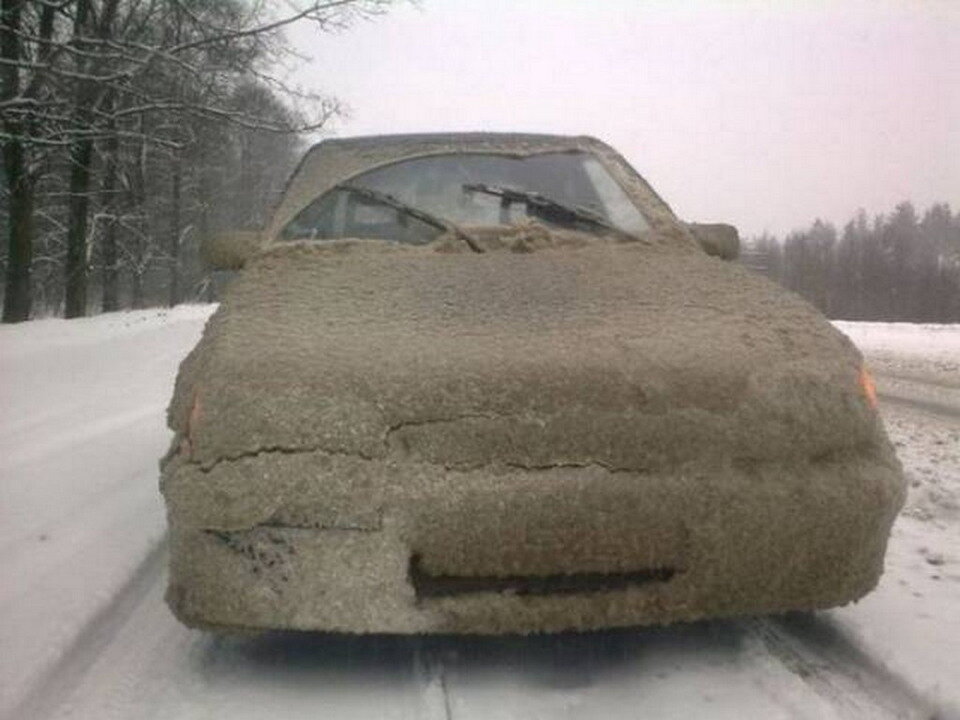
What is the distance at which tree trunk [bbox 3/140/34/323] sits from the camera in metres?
16.5

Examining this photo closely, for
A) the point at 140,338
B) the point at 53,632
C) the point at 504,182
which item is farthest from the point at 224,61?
the point at 53,632

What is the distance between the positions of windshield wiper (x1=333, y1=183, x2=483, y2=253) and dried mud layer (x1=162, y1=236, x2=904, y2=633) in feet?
3.41

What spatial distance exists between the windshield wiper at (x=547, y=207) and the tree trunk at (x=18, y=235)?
15231 millimetres

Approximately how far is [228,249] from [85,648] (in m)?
1.53

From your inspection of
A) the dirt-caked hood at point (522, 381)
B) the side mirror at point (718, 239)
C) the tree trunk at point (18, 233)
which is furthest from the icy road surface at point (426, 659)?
the tree trunk at point (18, 233)

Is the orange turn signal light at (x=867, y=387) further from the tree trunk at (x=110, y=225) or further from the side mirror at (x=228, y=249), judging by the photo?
the tree trunk at (x=110, y=225)

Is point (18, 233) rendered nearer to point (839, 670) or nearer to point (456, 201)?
point (456, 201)

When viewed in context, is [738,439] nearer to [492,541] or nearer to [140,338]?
[492,541]

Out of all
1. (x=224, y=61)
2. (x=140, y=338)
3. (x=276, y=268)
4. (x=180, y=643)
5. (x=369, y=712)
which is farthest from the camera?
(x=224, y=61)

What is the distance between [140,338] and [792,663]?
1196 cm

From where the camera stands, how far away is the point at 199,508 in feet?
7.47

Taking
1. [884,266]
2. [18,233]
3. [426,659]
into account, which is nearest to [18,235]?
[18,233]

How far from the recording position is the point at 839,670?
252 centimetres

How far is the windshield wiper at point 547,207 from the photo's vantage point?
374 cm
